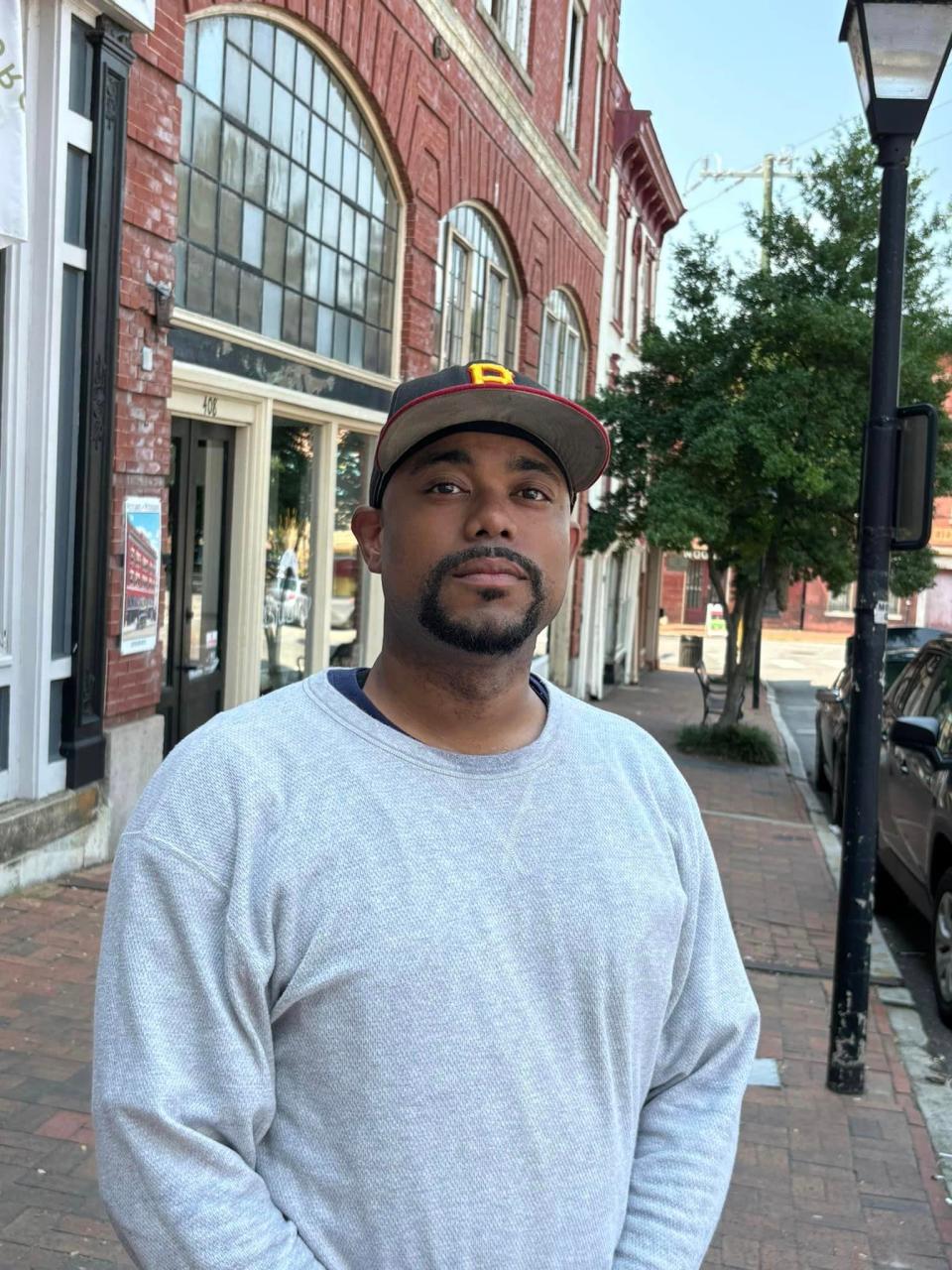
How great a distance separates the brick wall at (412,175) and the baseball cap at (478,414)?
5.64 metres

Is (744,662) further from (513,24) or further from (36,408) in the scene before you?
(36,408)

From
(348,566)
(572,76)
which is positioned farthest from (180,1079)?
(572,76)

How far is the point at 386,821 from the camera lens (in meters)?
1.65

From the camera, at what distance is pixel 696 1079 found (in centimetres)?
192

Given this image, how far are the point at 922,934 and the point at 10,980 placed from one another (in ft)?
18.1

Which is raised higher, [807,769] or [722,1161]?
[722,1161]

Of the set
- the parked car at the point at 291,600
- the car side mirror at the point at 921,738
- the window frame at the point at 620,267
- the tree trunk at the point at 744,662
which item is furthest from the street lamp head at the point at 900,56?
the window frame at the point at 620,267

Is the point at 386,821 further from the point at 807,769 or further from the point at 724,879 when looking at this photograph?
the point at 807,769

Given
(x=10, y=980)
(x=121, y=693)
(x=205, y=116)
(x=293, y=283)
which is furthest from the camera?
(x=293, y=283)

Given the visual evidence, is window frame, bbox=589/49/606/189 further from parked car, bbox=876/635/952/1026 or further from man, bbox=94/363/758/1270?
man, bbox=94/363/758/1270

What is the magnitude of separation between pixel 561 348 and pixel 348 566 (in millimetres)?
8243

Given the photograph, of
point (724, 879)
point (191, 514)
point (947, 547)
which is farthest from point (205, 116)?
point (947, 547)

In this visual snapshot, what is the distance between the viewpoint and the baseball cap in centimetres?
183

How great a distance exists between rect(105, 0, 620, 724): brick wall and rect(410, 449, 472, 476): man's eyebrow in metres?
5.67
